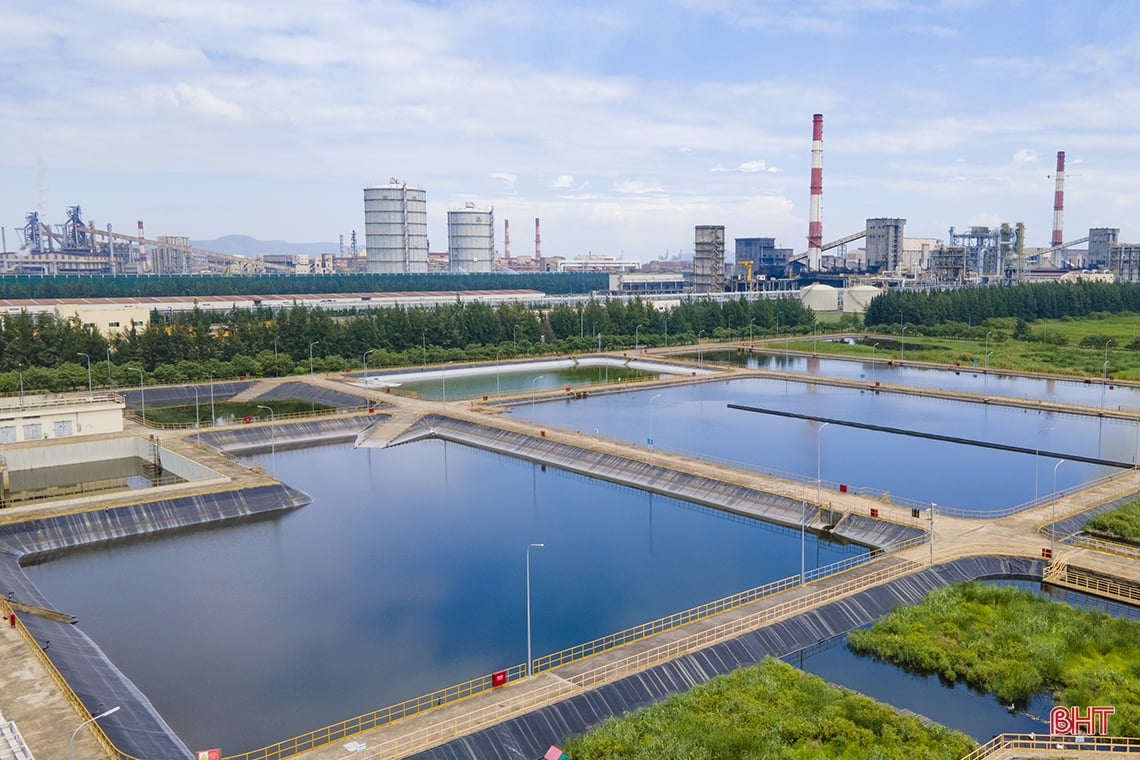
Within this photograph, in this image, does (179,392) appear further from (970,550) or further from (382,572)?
(970,550)

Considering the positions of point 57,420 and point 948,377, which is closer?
point 57,420

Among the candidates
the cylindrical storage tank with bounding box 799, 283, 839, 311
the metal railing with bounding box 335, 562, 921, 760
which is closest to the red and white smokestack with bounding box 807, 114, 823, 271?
the cylindrical storage tank with bounding box 799, 283, 839, 311

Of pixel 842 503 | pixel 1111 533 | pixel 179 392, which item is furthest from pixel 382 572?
pixel 179 392

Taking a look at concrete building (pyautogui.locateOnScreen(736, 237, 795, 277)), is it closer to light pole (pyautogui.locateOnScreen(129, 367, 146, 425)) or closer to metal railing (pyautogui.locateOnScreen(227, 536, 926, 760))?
light pole (pyautogui.locateOnScreen(129, 367, 146, 425))

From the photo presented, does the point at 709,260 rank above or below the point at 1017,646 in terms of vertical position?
above

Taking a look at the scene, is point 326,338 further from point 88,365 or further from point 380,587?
point 380,587

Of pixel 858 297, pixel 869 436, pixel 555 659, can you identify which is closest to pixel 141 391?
pixel 869 436

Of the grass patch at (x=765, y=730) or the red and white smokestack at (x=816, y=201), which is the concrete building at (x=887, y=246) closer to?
the red and white smokestack at (x=816, y=201)

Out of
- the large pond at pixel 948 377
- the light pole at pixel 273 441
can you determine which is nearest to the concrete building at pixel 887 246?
the large pond at pixel 948 377
